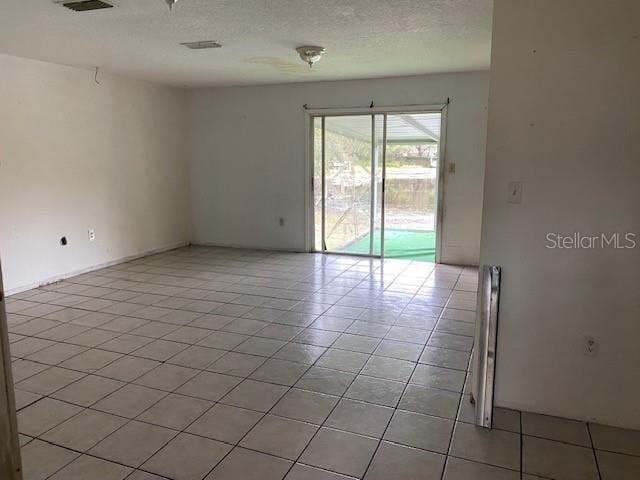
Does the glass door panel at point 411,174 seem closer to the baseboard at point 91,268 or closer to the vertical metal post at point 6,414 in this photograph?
the baseboard at point 91,268

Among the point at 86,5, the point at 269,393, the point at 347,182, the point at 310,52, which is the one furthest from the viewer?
the point at 347,182

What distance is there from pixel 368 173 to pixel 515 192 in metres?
4.00

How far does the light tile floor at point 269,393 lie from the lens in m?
1.99

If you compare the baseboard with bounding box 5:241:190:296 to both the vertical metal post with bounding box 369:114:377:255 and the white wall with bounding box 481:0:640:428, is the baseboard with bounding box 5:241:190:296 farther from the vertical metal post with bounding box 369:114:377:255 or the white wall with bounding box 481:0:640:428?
the white wall with bounding box 481:0:640:428

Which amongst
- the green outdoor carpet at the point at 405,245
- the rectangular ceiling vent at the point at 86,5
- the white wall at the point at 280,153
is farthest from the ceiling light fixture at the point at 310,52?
the green outdoor carpet at the point at 405,245

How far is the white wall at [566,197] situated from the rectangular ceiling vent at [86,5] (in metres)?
2.38

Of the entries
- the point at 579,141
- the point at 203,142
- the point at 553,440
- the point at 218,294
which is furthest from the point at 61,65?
the point at 553,440

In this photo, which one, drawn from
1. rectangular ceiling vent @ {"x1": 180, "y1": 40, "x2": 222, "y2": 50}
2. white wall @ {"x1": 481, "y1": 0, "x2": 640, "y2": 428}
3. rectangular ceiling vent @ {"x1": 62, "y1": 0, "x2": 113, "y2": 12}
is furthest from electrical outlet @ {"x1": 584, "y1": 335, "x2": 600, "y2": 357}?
rectangular ceiling vent @ {"x1": 180, "y1": 40, "x2": 222, "y2": 50}

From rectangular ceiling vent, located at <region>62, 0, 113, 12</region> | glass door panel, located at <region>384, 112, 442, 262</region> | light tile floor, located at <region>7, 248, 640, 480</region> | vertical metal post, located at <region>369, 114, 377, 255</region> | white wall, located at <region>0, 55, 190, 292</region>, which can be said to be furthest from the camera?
glass door panel, located at <region>384, 112, 442, 262</region>

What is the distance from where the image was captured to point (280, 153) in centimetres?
640

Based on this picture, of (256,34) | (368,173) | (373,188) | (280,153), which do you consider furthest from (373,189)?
(256,34)

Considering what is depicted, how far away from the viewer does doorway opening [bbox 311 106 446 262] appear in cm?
604

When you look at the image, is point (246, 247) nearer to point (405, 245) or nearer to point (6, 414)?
point (405, 245)

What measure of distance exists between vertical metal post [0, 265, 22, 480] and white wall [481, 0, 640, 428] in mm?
2020
